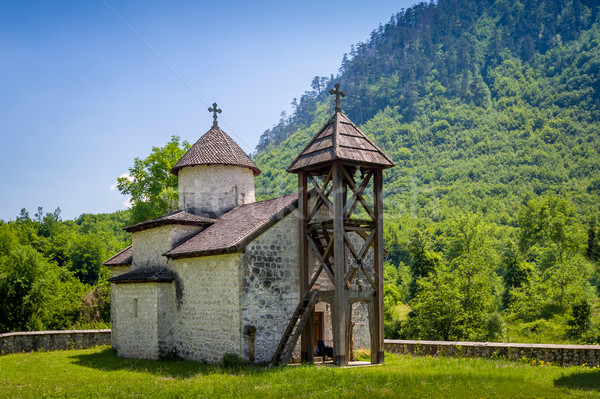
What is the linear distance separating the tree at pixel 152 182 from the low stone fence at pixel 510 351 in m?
20.8

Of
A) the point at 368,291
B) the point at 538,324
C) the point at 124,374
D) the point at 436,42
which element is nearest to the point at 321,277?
the point at 368,291

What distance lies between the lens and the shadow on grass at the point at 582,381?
11315mm

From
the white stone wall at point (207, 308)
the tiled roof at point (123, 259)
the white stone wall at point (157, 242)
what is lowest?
the white stone wall at point (207, 308)

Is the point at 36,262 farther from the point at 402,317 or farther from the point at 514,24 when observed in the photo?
the point at 514,24

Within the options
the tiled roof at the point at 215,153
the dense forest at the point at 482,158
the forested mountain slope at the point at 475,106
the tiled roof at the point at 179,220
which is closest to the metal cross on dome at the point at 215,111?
the tiled roof at the point at 215,153

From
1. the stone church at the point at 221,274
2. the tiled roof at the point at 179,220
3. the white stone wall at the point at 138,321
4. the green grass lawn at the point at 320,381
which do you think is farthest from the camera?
the tiled roof at the point at 179,220

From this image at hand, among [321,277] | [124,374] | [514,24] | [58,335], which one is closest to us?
[124,374]

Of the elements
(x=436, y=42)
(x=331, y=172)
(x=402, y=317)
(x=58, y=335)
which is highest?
Result: (x=436, y=42)

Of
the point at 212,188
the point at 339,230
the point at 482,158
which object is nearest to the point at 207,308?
the point at 339,230

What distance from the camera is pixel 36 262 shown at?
3334cm

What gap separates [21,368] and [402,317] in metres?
33.0

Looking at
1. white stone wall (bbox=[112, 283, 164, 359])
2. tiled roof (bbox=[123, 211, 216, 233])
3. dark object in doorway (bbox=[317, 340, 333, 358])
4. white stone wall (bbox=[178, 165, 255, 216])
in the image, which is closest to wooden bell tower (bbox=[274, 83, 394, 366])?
dark object in doorway (bbox=[317, 340, 333, 358])

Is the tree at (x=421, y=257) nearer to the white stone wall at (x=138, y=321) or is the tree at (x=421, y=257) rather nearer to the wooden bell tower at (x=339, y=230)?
the wooden bell tower at (x=339, y=230)

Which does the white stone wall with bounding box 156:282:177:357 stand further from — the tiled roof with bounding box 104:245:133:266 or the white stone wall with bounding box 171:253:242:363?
the tiled roof with bounding box 104:245:133:266
